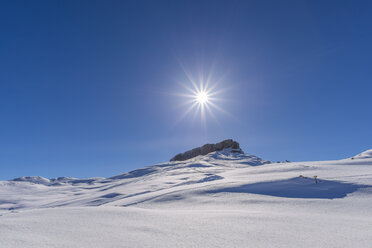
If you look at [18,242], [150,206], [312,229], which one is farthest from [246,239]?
[150,206]

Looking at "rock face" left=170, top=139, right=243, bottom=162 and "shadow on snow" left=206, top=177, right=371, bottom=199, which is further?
"rock face" left=170, top=139, right=243, bottom=162

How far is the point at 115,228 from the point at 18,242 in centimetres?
84

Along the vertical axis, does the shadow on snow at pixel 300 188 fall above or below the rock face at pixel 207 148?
below

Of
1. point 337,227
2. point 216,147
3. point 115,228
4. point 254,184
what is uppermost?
point 216,147

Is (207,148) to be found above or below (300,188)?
above

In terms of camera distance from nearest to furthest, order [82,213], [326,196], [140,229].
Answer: [140,229], [82,213], [326,196]

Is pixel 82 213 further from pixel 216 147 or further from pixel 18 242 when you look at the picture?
pixel 216 147

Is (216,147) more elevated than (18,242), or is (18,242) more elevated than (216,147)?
(216,147)

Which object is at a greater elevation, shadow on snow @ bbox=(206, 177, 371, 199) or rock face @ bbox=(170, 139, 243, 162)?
rock face @ bbox=(170, 139, 243, 162)

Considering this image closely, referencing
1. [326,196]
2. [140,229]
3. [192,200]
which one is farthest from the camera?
[192,200]

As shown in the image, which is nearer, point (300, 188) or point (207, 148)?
point (300, 188)

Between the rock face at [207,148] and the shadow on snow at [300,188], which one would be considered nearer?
the shadow on snow at [300,188]

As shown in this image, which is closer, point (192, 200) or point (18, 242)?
point (18, 242)

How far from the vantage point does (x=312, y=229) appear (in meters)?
2.40
